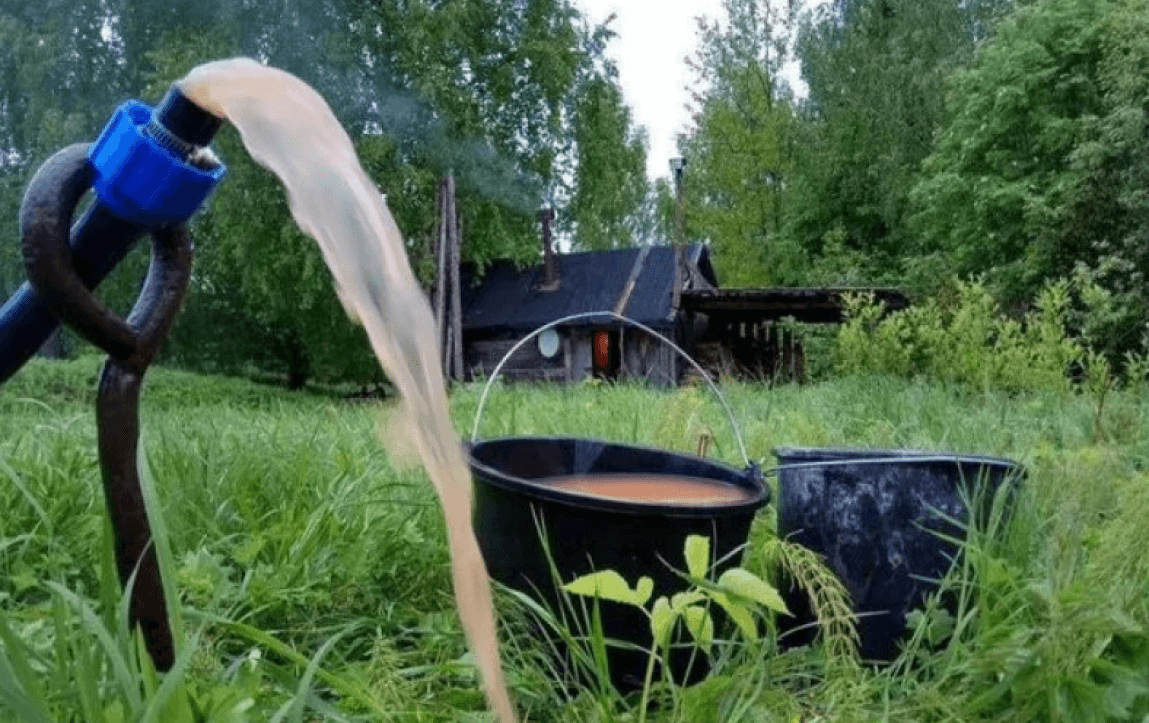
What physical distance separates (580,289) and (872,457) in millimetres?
20502

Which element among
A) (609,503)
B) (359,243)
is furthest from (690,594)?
(359,243)

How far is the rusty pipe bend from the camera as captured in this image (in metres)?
0.93

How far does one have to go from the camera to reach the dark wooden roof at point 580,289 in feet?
71.5

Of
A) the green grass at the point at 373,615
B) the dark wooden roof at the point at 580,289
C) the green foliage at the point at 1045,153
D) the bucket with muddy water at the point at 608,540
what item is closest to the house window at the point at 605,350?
the dark wooden roof at the point at 580,289

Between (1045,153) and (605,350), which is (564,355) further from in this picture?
(1045,153)

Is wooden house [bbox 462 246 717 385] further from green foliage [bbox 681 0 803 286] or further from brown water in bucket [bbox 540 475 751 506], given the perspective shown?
brown water in bucket [bbox 540 475 751 506]

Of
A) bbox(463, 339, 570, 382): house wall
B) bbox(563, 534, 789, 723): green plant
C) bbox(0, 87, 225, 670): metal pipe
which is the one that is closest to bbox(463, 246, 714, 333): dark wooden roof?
bbox(463, 339, 570, 382): house wall

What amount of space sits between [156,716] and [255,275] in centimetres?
1678

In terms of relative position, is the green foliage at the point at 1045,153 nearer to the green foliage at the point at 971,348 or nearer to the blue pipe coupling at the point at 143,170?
the green foliage at the point at 971,348

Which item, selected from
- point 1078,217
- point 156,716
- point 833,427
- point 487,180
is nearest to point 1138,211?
point 1078,217

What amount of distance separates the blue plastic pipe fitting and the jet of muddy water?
8 cm

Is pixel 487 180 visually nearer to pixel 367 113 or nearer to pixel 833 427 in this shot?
pixel 367 113

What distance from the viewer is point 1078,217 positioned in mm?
17125

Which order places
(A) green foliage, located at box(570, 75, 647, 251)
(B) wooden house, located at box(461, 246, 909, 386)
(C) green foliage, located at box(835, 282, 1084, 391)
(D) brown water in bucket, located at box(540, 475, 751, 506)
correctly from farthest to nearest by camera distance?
(B) wooden house, located at box(461, 246, 909, 386), (A) green foliage, located at box(570, 75, 647, 251), (C) green foliage, located at box(835, 282, 1084, 391), (D) brown water in bucket, located at box(540, 475, 751, 506)
